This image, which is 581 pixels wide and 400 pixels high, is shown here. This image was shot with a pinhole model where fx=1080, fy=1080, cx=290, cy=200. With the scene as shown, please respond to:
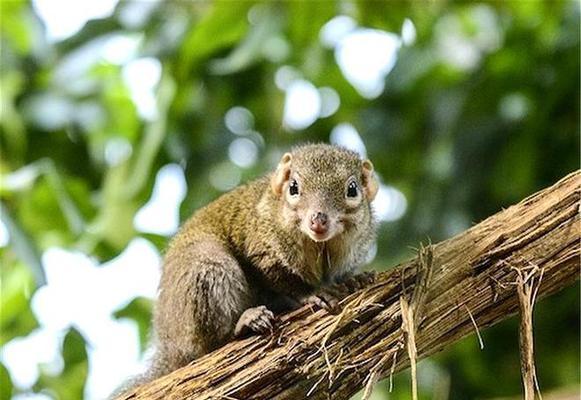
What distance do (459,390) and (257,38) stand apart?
1.85 m

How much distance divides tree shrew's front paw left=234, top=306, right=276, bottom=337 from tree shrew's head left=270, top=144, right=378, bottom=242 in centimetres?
35

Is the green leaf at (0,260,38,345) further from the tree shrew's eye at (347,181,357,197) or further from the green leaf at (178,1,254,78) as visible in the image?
the tree shrew's eye at (347,181,357,197)

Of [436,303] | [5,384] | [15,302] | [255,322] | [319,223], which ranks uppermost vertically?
[15,302]

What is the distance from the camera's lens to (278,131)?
17.1 ft

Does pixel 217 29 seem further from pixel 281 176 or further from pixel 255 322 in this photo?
pixel 255 322

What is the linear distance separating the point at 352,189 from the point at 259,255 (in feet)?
1.29

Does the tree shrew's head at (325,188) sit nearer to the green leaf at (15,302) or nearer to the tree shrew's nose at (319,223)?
the tree shrew's nose at (319,223)

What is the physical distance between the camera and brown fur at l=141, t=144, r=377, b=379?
11.4ft

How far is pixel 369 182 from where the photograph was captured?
12.5ft

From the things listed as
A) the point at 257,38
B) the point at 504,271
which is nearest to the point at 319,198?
the point at 504,271

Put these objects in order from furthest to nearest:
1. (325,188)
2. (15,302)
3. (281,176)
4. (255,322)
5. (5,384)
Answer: (15,302) < (5,384) < (281,176) < (325,188) < (255,322)

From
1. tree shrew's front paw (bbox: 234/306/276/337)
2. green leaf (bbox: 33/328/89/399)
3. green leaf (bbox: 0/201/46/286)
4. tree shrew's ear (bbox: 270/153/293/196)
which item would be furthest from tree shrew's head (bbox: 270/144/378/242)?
green leaf (bbox: 33/328/89/399)

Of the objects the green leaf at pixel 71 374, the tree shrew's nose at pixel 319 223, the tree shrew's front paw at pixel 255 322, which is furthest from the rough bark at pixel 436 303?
the green leaf at pixel 71 374

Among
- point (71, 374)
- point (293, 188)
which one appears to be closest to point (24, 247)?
point (71, 374)
